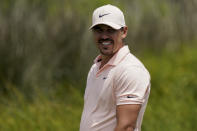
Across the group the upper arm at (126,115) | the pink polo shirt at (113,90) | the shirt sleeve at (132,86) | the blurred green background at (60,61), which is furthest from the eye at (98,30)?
the blurred green background at (60,61)

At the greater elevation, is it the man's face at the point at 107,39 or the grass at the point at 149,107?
the man's face at the point at 107,39

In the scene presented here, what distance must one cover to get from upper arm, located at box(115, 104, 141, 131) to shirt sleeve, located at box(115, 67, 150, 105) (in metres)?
0.03

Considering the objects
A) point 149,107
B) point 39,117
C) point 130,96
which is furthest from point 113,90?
point 149,107

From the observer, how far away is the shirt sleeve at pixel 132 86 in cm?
332

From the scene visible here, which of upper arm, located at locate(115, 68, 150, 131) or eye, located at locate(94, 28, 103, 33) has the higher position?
eye, located at locate(94, 28, 103, 33)

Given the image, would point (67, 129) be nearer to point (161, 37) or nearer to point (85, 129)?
point (85, 129)

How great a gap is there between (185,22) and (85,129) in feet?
34.0

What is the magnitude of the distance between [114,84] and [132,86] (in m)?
0.12

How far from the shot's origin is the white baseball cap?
11.4 ft

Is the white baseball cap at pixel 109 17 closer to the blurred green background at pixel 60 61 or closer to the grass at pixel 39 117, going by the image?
the grass at pixel 39 117

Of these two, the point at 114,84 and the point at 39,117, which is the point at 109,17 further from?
the point at 39,117

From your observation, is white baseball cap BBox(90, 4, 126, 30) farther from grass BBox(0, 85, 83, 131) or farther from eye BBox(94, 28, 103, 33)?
grass BBox(0, 85, 83, 131)

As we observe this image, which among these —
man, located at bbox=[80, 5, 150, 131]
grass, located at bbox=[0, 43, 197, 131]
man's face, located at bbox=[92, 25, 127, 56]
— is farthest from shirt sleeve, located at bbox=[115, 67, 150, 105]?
grass, located at bbox=[0, 43, 197, 131]

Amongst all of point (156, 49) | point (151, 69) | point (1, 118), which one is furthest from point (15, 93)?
point (156, 49)
